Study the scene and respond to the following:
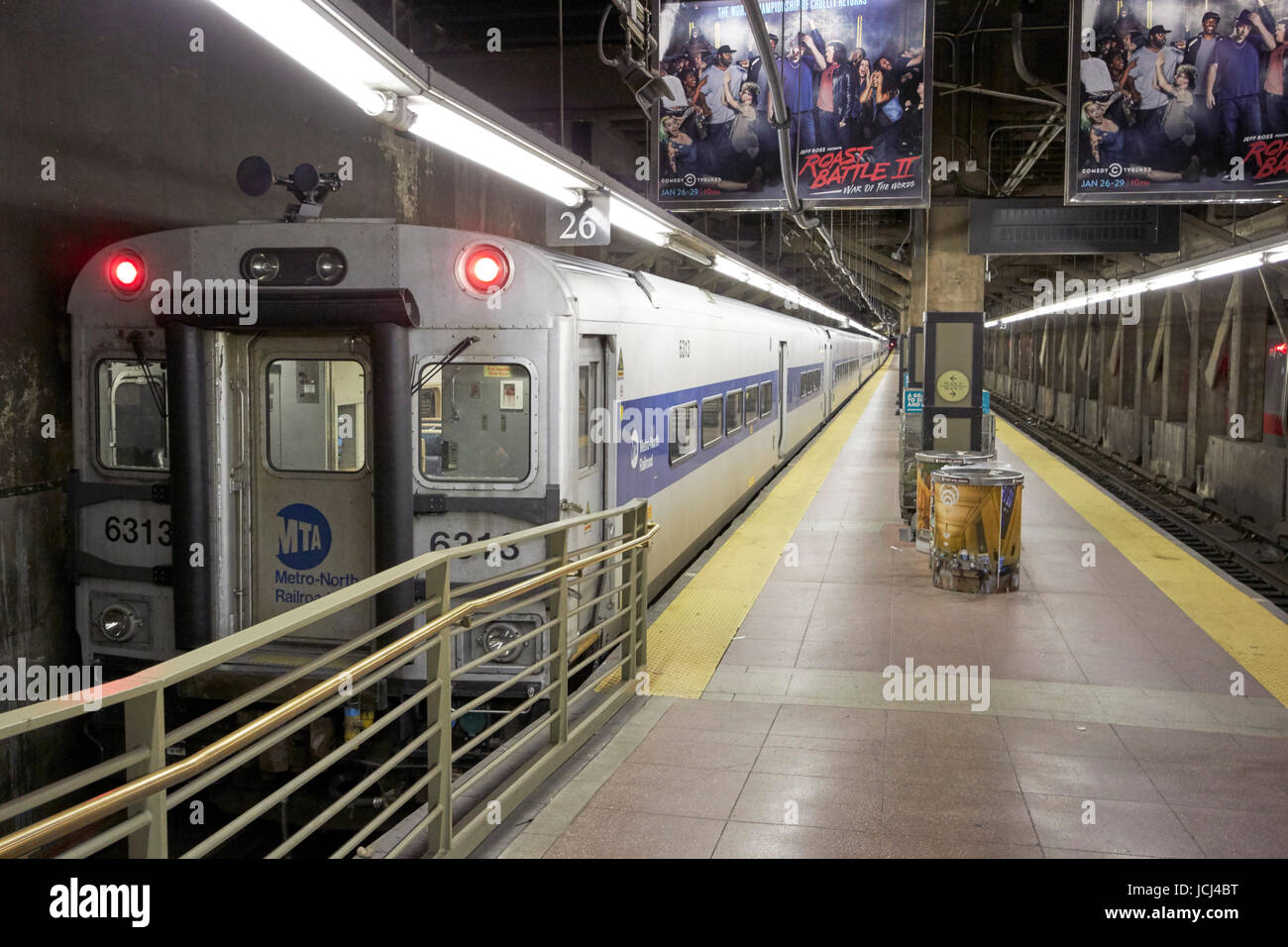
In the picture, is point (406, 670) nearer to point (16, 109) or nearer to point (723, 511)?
point (16, 109)

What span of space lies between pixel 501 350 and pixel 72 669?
3.57 m

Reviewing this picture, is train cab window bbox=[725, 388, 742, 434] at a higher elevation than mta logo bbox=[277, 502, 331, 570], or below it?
higher

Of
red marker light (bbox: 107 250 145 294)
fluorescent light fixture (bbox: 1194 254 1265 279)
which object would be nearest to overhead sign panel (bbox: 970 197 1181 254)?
fluorescent light fixture (bbox: 1194 254 1265 279)

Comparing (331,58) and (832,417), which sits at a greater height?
(331,58)

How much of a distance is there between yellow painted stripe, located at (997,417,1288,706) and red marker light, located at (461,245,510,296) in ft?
16.2

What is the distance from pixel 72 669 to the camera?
7.27 m

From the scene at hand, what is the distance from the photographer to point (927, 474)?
1135 cm

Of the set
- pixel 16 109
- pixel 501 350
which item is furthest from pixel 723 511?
pixel 16 109

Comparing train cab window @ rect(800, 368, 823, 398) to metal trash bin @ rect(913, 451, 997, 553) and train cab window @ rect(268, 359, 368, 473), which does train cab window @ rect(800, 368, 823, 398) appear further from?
train cab window @ rect(268, 359, 368, 473)

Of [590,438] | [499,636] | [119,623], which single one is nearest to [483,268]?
[590,438]

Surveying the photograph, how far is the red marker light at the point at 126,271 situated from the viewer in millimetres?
6191

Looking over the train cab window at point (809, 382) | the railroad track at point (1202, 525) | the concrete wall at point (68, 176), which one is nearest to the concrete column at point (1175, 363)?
the railroad track at point (1202, 525)

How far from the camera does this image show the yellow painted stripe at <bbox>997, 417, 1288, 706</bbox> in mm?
7340

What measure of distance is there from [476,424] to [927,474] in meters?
6.31
